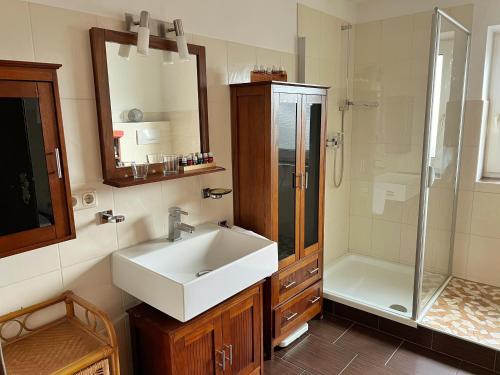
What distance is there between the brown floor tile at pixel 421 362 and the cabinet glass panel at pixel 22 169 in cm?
213

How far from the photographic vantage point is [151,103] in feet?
6.02

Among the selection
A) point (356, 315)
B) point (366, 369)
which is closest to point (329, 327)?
point (356, 315)

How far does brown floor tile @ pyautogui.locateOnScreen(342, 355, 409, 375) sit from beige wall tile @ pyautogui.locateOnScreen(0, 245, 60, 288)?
1.72 meters

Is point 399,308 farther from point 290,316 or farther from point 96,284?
point 96,284

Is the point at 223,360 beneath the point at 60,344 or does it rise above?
beneath

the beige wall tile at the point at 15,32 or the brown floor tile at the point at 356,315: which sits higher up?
the beige wall tile at the point at 15,32

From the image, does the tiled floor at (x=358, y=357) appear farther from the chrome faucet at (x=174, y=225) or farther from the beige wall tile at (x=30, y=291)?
the beige wall tile at (x=30, y=291)

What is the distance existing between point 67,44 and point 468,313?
2904 mm

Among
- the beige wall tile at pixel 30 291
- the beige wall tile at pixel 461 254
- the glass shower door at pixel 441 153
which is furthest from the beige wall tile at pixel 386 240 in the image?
the beige wall tile at pixel 30 291

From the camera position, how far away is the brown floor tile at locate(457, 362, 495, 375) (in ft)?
7.16

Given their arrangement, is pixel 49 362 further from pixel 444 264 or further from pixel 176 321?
pixel 444 264

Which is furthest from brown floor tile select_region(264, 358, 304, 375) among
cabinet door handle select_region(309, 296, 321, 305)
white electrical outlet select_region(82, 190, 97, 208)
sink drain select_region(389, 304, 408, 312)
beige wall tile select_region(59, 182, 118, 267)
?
white electrical outlet select_region(82, 190, 97, 208)

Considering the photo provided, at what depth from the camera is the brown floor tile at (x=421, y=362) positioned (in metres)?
2.21

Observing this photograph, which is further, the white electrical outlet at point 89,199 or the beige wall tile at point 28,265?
the white electrical outlet at point 89,199
